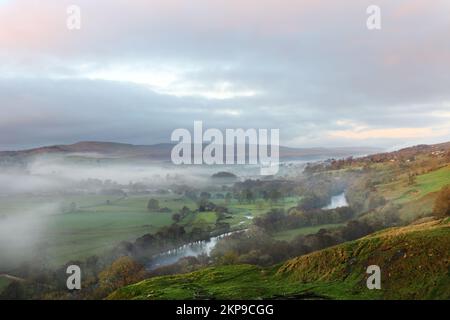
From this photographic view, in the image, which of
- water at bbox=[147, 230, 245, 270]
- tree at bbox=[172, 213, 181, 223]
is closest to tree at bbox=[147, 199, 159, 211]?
tree at bbox=[172, 213, 181, 223]

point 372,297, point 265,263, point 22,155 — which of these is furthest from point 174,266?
point 22,155

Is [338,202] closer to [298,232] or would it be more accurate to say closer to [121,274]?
[298,232]

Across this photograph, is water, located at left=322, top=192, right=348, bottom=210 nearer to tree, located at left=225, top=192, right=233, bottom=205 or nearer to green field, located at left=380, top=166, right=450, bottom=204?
green field, located at left=380, top=166, right=450, bottom=204

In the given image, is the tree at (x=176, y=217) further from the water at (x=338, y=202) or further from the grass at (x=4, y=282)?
the grass at (x=4, y=282)

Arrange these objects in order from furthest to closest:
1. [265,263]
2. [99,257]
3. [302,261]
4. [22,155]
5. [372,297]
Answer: [22,155], [99,257], [265,263], [302,261], [372,297]

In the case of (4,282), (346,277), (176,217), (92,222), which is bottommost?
(4,282)

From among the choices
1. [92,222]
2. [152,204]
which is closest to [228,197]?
[152,204]
